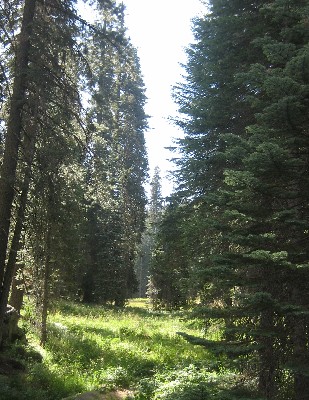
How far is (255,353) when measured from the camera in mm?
7043

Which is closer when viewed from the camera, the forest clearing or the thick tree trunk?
the forest clearing

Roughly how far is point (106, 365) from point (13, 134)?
752cm

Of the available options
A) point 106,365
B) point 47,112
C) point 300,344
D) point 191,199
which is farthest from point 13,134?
point 106,365

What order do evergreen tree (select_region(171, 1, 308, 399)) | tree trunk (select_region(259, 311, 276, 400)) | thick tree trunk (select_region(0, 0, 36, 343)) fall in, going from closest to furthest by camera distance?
evergreen tree (select_region(171, 1, 308, 399))
tree trunk (select_region(259, 311, 276, 400))
thick tree trunk (select_region(0, 0, 36, 343))

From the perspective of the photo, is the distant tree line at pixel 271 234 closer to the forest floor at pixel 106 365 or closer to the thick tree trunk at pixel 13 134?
the forest floor at pixel 106 365

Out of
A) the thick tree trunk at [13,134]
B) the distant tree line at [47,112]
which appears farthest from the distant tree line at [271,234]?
the thick tree trunk at [13,134]

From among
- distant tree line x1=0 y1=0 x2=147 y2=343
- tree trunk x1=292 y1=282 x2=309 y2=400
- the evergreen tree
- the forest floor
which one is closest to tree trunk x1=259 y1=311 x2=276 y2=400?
the evergreen tree

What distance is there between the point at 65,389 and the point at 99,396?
1099 mm

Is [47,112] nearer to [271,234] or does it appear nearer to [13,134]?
[13,134]

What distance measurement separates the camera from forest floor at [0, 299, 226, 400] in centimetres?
823

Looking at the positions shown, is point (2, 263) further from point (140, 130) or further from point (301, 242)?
point (140, 130)

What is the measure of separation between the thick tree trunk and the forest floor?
192 centimetres

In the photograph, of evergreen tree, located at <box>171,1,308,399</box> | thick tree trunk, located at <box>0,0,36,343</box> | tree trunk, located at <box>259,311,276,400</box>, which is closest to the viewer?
evergreen tree, located at <box>171,1,308,399</box>

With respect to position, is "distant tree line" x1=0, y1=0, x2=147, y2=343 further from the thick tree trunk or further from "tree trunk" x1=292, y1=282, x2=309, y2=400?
"tree trunk" x1=292, y1=282, x2=309, y2=400
